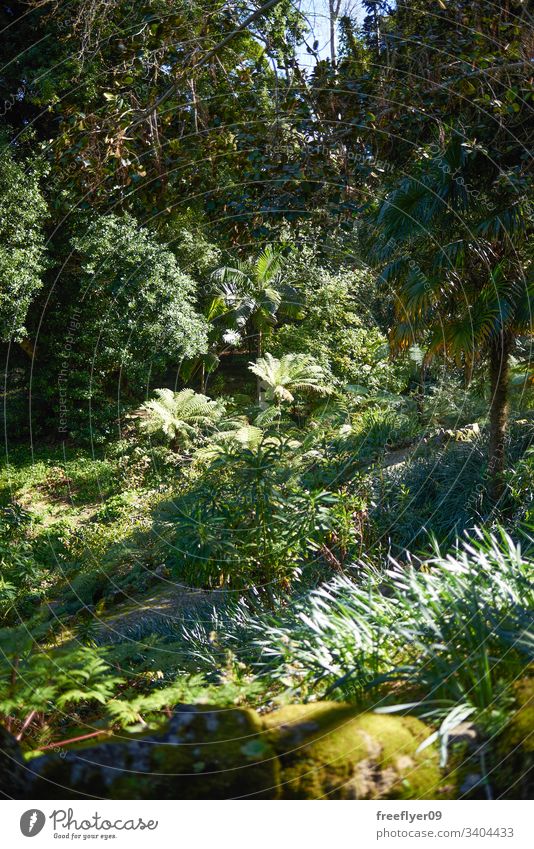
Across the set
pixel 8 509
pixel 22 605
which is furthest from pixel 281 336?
pixel 22 605

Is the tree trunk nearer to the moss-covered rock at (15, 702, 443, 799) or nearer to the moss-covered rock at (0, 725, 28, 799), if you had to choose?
the moss-covered rock at (15, 702, 443, 799)

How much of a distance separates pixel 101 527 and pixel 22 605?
191cm

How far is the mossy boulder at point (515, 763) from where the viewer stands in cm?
188

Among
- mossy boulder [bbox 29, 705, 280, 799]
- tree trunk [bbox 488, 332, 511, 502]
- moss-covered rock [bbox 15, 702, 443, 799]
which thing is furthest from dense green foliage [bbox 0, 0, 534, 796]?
mossy boulder [bbox 29, 705, 280, 799]

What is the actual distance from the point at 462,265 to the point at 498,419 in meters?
1.46

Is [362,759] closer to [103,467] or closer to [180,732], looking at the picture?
[180,732]

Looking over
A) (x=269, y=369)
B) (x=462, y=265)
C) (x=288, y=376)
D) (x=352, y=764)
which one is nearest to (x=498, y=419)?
(x=462, y=265)

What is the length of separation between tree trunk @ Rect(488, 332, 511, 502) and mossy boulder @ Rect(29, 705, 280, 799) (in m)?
4.49

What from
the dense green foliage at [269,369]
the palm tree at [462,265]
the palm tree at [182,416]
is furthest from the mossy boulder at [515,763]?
the palm tree at [182,416]

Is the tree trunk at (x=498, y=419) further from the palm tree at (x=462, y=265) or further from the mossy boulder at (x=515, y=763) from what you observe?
the mossy boulder at (x=515, y=763)

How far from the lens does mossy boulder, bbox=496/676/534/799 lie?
1883 mm

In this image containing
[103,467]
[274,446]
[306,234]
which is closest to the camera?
[274,446]

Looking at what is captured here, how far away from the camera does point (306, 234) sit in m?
7.46

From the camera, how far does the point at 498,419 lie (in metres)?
5.99
